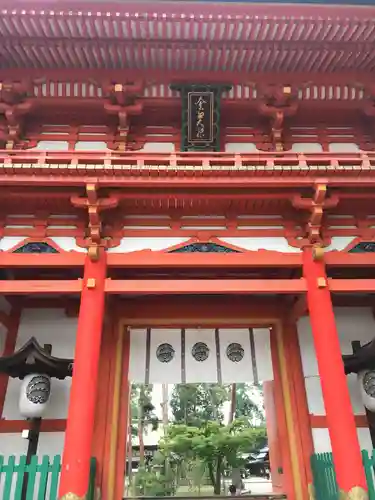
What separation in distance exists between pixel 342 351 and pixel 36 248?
482 centimetres

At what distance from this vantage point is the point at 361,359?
19.2 ft

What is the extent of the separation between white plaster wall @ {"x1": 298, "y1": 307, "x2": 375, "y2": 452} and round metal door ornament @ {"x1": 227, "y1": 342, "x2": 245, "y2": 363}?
3.11ft

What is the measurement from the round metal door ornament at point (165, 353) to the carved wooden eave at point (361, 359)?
8.55 ft

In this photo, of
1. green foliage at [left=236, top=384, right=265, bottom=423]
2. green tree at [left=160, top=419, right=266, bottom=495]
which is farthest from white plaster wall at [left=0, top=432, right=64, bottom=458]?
green foliage at [left=236, top=384, right=265, bottom=423]

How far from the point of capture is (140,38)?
634cm

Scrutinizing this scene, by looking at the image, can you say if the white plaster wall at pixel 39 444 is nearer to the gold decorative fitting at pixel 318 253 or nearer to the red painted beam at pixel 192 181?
the red painted beam at pixel 192 181

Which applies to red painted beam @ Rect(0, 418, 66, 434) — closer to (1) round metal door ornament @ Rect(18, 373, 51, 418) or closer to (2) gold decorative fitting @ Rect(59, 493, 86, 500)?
(1) round metal door ornament @ Rect(18, 373, 51, 418)

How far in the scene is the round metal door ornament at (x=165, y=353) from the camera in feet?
21.7

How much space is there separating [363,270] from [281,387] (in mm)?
2226

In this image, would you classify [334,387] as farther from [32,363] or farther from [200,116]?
[200,116]

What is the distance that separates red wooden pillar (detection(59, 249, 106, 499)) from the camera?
169 inches

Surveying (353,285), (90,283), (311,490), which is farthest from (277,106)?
(311,490)

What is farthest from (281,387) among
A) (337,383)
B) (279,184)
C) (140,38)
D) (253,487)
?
(253,487)

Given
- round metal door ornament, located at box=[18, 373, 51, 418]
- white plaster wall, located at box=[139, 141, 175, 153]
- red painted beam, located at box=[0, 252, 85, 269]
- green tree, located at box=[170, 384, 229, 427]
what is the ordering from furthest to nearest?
1. green tree, located at box=[170, 384, 229, 427]
2. white plaster wall, located at box=[139, 141, 175, 153]
3. round metal door ornament, located at box=[18, 373, 51, 418]
4. red painted beam, located at box=[0, 252, 85, 269]
